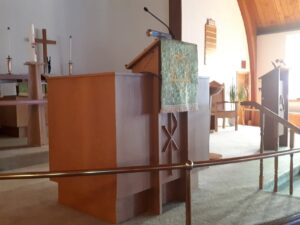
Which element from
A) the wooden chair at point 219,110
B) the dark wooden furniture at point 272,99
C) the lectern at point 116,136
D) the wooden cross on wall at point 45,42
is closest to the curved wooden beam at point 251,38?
the wooden chair at point 219,110

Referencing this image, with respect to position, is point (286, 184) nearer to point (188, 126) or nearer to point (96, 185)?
point (188, 126)

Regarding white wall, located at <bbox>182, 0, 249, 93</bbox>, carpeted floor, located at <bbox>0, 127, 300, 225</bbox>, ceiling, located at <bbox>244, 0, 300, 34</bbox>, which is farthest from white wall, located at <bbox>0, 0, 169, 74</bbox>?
Answer: ceiling, located at <bbox>244, 0, 300, 34</bbox>

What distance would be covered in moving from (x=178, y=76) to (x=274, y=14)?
734cm

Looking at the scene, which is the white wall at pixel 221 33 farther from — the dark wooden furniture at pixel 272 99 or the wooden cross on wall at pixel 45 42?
the wooden cross on wall at pixel 45 42

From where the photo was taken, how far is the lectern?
226 centimetres

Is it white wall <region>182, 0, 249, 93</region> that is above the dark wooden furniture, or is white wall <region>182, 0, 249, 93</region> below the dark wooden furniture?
above

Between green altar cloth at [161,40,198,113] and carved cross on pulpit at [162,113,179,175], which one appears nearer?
green altar cloth at [161,40,198,113]

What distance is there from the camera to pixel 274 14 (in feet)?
28.8

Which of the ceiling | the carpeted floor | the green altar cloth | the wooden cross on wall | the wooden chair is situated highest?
the ceiling

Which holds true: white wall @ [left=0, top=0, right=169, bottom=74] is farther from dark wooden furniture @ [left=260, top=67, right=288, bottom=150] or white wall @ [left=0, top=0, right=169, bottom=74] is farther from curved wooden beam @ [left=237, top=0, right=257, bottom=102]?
curved wooden beam @ [left=237, top=0, right=257, bottom=102]

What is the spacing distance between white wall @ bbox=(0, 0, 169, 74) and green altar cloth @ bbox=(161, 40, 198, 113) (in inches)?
151

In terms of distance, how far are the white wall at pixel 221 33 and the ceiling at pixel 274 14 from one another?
549 mm

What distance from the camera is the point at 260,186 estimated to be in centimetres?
321

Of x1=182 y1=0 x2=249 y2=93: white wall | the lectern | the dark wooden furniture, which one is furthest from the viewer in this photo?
x1=182 y1=0 x2=249 y2=93: white wall
